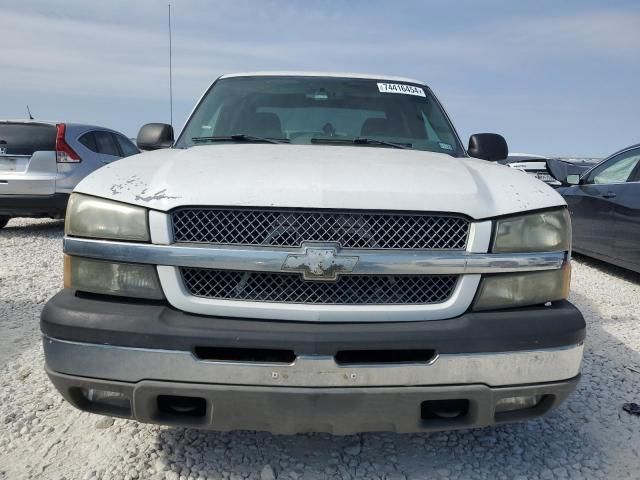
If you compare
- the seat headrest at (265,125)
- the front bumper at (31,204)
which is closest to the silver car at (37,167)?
the front bumper at (31,204)

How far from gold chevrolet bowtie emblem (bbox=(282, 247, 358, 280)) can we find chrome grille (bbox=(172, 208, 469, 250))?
0.05 meters

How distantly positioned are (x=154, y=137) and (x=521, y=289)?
2.42 m

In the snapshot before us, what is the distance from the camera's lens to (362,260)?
193cm

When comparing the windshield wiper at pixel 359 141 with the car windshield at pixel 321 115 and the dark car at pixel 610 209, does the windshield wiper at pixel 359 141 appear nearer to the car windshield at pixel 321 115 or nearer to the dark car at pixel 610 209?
the car windshield at pixel 321 115

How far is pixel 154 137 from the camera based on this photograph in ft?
11.3

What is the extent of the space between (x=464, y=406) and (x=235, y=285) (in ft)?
3.09

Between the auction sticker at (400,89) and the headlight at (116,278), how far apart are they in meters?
2.28

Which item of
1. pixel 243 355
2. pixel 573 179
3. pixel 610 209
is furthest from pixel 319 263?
pixel 573 179

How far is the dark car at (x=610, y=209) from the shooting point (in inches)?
218

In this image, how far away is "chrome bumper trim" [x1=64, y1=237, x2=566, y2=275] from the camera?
6.31 feet

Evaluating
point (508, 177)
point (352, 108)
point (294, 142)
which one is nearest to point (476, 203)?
point (508, 177)

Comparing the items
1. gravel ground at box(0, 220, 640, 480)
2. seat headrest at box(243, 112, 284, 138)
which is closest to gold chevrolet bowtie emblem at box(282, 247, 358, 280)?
gravel ground at box(0, 220, 640, 480)

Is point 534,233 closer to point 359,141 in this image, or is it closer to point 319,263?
point 319,263

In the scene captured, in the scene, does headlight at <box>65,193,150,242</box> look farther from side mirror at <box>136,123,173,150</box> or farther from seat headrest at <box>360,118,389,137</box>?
seat headrest at <box>360,118,389,137</box>
